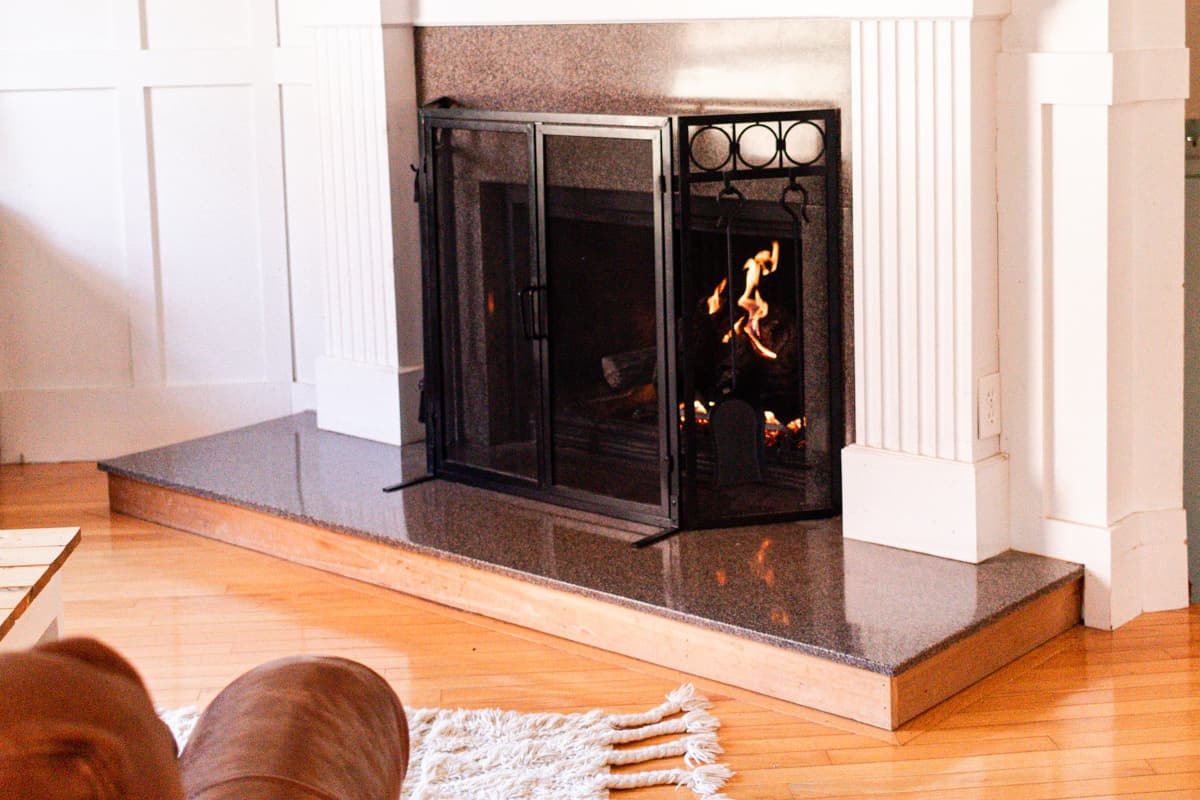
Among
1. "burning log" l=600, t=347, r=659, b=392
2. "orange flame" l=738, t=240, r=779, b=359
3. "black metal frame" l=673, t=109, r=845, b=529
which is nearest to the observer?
"black metal frame" l=673, t=109, r=845, b=529

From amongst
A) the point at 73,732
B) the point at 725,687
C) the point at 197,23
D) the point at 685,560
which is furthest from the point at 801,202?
the point at 73,732

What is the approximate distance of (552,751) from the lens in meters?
2.92

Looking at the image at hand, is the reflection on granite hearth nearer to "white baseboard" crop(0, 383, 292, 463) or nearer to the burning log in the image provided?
the burning log

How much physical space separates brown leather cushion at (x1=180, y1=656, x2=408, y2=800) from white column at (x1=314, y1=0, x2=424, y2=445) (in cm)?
299

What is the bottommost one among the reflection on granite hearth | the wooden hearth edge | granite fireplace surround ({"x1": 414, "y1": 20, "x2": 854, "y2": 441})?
the wooden hearth edge

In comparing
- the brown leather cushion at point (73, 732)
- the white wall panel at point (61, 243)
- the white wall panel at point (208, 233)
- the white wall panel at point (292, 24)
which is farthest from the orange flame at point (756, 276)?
the brown leather cushion at point (73, 732)

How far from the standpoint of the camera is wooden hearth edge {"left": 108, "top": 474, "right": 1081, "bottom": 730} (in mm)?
3033

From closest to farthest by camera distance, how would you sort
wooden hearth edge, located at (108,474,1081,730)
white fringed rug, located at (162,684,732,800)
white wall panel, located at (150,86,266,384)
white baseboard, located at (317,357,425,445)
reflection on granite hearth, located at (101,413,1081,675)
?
white fringed rug, located at (162,684,732,800)
wooden hearth edge, located at (108,474,1081,730)
reflection on granite hearth, located at (101,413,1081,675)
white baseboard, located at (317,357,425,445)
white wall panel, located at (150,86,266,384)

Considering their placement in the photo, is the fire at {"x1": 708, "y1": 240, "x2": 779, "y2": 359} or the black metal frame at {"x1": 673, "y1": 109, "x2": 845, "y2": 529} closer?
the black metal frame at {"x1": 673, "y1": 109, "x2": 845, "y2": 529}

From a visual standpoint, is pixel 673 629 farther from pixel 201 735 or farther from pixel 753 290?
pixel 201 735

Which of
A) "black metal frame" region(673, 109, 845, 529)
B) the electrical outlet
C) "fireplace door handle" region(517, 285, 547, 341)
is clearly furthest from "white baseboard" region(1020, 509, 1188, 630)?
"fireplace door handle" region(517, 285, 547, 341)

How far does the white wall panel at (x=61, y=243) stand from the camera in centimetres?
496

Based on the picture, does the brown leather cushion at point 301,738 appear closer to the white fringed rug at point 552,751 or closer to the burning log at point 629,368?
the white fringed rug at point 552,751

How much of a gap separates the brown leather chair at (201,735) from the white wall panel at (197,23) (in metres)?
3.70
